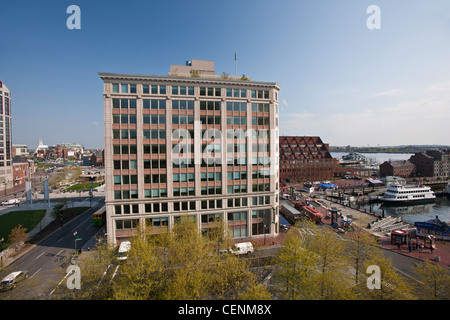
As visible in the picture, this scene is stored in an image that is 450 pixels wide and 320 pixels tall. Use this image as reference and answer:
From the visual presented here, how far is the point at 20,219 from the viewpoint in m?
47.5

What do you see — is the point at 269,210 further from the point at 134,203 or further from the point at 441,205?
the point at 441,205

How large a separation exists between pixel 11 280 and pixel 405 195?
107365 mm

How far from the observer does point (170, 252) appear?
23.0m

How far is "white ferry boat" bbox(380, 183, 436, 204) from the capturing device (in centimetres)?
7569

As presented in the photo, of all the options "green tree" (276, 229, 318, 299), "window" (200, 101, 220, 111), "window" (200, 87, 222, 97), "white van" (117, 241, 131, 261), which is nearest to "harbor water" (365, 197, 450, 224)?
"green tree" (276, 229, 318, 299)

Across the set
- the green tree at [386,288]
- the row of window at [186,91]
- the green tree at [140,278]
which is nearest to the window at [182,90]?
the row of window at [186,91]

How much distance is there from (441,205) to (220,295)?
99.0 meters

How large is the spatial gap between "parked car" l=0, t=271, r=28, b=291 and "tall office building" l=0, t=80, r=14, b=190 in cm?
7682

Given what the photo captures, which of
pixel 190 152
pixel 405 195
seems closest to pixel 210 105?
pixel 190 152

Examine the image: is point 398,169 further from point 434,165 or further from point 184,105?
point 184,105

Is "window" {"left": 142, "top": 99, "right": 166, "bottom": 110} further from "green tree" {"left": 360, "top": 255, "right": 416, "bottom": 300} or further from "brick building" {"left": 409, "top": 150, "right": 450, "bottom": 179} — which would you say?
"brick building" {"left": 409, "top": 150, "right": 450, "bottom": 179}

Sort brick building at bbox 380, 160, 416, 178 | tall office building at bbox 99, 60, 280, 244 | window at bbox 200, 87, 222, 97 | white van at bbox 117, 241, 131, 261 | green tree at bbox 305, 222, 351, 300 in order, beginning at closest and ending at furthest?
green tree at bbox 305, 222, 351, 300 < white van at bbox 117, 241, 131, 261 < tall office building at bbox 99, 60, 280, 244 < window at bbox 200, 87, 222, 97 < brick building at bbox 380, 160, 416, 178

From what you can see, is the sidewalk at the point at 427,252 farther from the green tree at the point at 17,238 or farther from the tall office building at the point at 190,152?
the green tree at the point at 17,238
